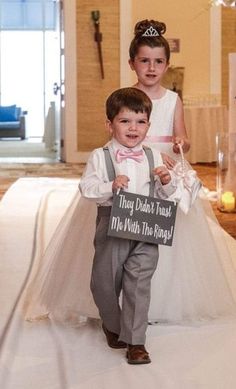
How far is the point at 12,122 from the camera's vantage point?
50.7ft

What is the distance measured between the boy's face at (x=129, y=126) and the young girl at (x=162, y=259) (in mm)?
297

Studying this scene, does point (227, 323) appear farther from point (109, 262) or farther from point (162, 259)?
point (109, 262)

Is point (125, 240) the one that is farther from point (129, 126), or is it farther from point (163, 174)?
point (129, 126)

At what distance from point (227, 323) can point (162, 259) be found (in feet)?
1.15

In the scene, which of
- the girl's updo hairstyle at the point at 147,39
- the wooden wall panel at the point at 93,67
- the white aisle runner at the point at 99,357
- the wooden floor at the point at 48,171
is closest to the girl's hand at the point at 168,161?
the girl's updo hairstyle at the point at 147,39

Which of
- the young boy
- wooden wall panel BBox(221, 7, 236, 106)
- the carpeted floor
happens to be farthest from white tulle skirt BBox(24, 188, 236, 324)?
the carpeted floor

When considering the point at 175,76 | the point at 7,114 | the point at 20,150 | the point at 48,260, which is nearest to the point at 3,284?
the point at 48,260

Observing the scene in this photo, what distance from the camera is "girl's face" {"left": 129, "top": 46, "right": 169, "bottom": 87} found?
2.93 meters

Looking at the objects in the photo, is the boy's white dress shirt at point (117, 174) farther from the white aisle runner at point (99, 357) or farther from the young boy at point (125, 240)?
the white aisle runner at point (99, 357)

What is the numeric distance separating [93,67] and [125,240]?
785 cm

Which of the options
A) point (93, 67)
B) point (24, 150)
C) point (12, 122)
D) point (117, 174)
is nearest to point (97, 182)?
point (117, 174)

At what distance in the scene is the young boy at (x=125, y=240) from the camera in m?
2.51

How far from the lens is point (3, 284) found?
361 cm

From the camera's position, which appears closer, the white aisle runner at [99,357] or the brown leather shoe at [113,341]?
the white aisle runner at [99,357]
